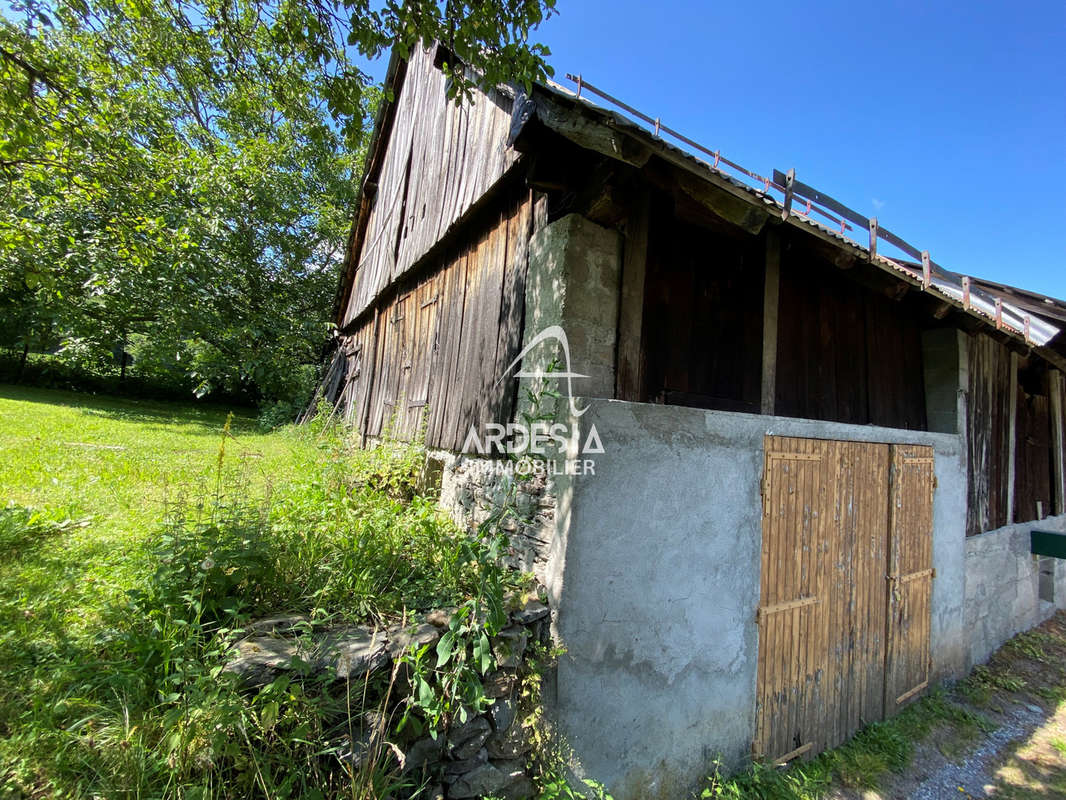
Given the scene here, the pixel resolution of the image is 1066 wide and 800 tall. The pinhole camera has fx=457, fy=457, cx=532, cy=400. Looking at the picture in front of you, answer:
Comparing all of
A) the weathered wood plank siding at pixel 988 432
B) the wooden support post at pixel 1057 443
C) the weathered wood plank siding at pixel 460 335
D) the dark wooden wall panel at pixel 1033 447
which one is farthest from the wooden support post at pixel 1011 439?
the weathered wood plank siding at pixel 460 335

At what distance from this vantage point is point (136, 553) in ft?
9.61

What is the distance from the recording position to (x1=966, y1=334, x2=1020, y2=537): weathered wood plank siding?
5.70 m

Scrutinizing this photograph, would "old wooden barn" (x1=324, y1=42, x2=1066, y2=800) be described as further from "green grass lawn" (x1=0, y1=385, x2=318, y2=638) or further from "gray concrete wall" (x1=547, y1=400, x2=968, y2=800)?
"green grass lawn" (x1=0, y1=385, x2=318, y2=638)

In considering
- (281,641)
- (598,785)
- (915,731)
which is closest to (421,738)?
Answer: (281,641)

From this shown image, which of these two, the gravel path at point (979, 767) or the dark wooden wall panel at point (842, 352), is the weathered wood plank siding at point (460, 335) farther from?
the gravel path at point (979, 767)

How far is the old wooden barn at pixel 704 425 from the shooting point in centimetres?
285

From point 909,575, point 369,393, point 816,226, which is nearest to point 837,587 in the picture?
point 909,575

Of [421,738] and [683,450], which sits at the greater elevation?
[683,450]

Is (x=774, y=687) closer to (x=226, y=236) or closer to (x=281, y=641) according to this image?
(x=281, y=641)

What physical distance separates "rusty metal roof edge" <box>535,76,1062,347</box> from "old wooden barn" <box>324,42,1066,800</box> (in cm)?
2

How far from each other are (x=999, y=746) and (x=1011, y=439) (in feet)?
14.0

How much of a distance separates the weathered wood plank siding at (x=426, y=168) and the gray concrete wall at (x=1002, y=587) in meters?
7.18

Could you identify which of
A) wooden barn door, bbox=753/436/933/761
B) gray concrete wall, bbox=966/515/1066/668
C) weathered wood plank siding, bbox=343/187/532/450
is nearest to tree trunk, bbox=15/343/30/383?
weathered wood plank siding, bbox=343/187/532/450

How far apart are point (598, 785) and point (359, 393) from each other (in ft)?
26.4
